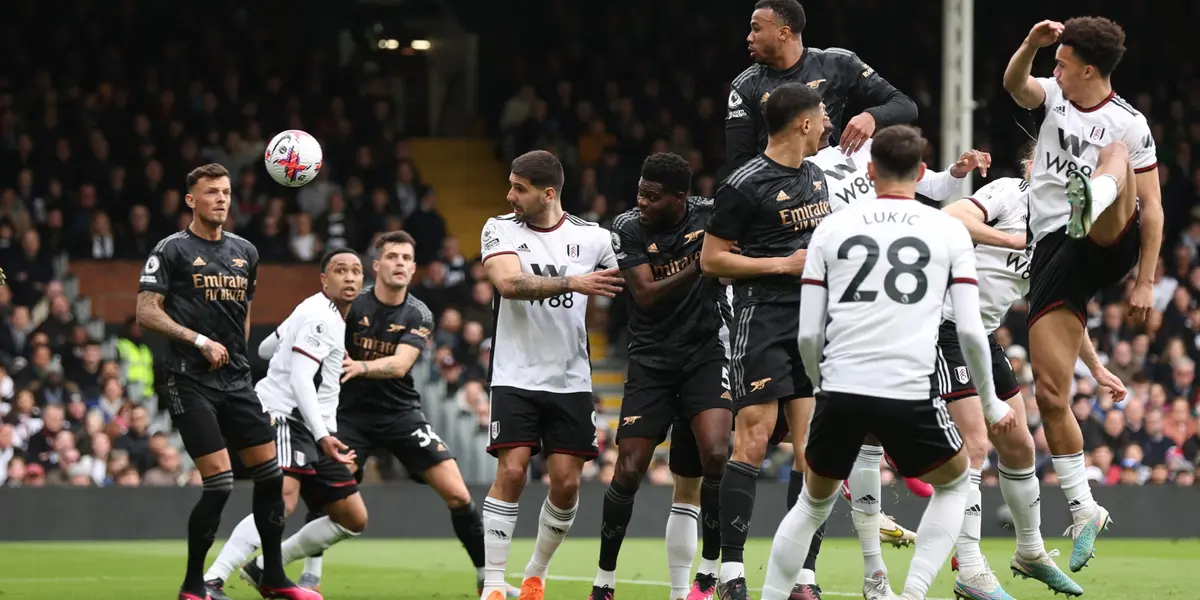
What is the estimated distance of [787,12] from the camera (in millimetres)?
8453

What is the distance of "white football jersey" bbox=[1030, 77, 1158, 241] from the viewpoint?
7.81m

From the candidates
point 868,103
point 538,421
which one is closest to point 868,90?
point 868,103

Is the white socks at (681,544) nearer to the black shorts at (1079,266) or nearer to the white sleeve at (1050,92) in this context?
the black shorts at (1079,266)

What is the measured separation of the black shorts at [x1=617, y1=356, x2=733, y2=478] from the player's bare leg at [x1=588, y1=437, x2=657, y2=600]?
0.06 m

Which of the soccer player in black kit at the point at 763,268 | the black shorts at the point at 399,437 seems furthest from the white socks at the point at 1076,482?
the black shorts at the point at 399,437

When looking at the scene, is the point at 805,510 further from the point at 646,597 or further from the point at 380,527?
the point at 380,527

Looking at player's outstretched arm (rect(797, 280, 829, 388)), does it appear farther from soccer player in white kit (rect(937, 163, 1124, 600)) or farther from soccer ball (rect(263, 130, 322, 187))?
soccer ball (rect(263, 130, 322, 187))

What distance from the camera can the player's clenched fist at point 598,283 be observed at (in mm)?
7883

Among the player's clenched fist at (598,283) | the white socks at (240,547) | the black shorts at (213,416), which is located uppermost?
the player's clenched fist at (598,283)

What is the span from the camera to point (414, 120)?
26.3m

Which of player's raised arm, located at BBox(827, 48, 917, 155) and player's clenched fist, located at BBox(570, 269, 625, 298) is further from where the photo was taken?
player's raised arm, located at BBox(827, 48, 917, 155)

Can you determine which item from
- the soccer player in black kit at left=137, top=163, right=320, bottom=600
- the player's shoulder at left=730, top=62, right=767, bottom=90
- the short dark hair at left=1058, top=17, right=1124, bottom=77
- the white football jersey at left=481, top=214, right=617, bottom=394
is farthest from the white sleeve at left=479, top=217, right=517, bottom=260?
the short dark hair at left=1058, top=17, right=1124, bottom=77

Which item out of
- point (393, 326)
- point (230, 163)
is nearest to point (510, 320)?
point (393, 326)

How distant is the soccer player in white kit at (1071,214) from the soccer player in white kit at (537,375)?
85.6 inches
